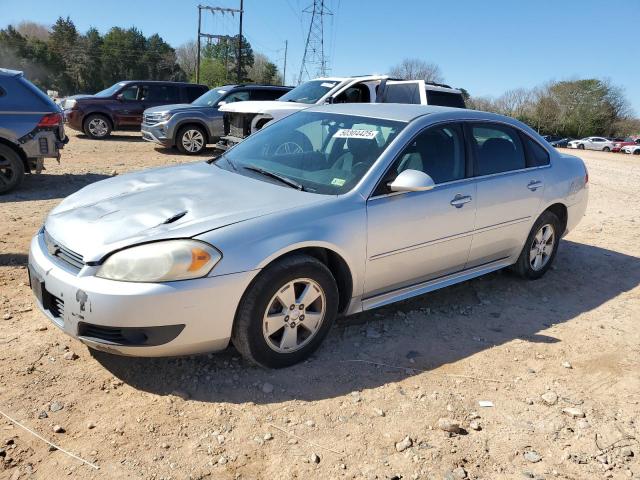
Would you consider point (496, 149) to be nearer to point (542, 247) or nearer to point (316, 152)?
point (542, 247)

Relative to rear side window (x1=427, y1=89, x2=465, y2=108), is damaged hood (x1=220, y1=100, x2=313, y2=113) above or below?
below

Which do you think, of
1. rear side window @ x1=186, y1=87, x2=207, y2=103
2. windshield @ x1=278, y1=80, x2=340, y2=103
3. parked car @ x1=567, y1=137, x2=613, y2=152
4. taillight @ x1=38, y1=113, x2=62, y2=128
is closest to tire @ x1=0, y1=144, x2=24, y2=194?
taillight @ x1=38, y1=113, x2=62, y2=128

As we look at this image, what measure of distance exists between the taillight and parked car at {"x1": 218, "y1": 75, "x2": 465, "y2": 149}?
3226mm

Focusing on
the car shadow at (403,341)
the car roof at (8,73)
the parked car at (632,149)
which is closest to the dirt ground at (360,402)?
the car shadow at (403,341)

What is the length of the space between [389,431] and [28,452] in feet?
5.76

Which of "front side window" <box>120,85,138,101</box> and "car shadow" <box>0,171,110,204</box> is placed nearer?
"car shadow" <box>0,171,110,204</box>

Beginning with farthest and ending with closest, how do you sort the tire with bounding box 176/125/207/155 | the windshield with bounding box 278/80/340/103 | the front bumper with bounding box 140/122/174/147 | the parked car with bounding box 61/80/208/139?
the parked car with bounding box 61/80/208/139 < the tire with bounding box 176/125/207/155 < the front bumper with bounding box 140/122/174/147 < the windshield with bounding box 278/80/340/103

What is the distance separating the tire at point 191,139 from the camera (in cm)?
1275

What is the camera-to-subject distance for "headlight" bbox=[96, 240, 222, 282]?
2740 mm

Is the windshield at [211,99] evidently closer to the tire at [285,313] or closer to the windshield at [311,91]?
the windshield at [311,91]

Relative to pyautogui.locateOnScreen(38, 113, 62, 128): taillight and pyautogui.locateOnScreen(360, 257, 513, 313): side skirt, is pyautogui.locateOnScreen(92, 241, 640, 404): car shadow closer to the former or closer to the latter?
pyautogui.locateOnScreen(360, 257, 513, 313): side skirt

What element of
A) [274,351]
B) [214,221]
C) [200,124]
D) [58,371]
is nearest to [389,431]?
[274,351]

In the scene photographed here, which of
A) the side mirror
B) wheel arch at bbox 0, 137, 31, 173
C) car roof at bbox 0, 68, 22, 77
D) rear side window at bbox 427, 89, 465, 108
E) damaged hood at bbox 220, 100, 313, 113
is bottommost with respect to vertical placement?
wheel arch at bbox 0, 137, 31, 173

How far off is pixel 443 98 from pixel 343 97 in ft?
6.15
